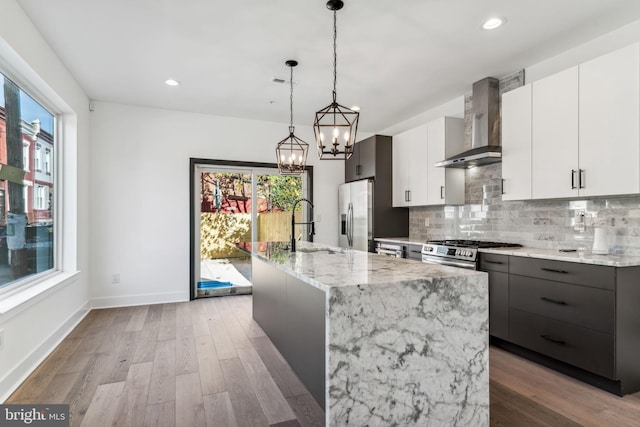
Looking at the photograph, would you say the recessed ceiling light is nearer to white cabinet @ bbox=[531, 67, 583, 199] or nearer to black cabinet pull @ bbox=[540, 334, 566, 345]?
white cabinet @ bbox=[531, 67, 583, 199]

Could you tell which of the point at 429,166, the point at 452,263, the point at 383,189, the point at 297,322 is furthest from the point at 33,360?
the point at 429,166

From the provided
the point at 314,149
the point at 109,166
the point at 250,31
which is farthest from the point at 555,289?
the point at 109,166

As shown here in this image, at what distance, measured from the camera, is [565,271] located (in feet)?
8.55

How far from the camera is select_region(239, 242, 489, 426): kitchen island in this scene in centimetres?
158

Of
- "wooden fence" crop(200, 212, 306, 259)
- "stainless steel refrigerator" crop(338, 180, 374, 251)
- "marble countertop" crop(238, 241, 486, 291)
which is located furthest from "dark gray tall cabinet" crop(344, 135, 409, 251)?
"marble countertop" crop(238, 241, 486, 291)

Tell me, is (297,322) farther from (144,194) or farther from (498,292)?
(144,194)

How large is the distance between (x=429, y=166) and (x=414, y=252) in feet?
3.61

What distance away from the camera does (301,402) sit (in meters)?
2.25

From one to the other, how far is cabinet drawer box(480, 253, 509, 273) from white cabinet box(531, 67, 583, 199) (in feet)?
2.05

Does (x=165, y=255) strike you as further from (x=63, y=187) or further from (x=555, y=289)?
(x=555, y=289)

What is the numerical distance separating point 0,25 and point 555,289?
13.7ft

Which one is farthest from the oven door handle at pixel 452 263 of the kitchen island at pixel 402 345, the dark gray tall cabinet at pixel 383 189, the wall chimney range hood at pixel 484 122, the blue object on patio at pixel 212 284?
the blue object on patio at pixel 212 284

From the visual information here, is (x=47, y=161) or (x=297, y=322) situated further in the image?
(x=47, y=161)

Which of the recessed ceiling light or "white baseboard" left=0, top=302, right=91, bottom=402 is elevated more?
the recessed ceiling light
